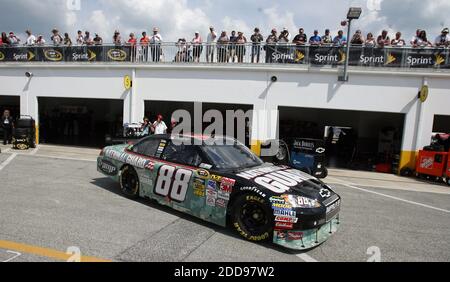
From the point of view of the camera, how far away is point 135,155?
20.6 feet

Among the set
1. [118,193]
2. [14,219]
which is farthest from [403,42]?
[14,219]

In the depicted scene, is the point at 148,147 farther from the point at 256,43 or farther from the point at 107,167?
the point at 256,43

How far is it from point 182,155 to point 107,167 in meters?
2.29

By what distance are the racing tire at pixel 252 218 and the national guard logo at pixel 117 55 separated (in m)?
11.5

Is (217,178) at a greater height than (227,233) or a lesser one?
greater

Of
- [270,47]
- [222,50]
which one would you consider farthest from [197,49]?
[270,47]

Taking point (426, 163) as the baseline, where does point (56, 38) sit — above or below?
above

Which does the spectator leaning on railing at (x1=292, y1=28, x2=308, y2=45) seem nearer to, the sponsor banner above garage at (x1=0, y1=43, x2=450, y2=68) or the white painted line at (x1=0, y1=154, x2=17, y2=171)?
the sponsor banner above garage at (x1=0, y1=43, x2=450, y2=68)

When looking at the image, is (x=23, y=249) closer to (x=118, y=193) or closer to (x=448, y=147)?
(x=118, y=193)

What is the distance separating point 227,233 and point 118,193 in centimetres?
306

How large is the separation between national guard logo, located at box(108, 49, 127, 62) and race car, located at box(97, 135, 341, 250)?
29.0 ft

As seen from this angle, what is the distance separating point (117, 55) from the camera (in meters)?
14.0

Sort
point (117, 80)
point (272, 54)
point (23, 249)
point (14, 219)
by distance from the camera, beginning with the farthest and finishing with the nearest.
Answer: point (117, 80), point (272, 54), point (14, 219), point (23, 249)

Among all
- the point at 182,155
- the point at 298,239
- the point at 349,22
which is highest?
the point at 349,22
